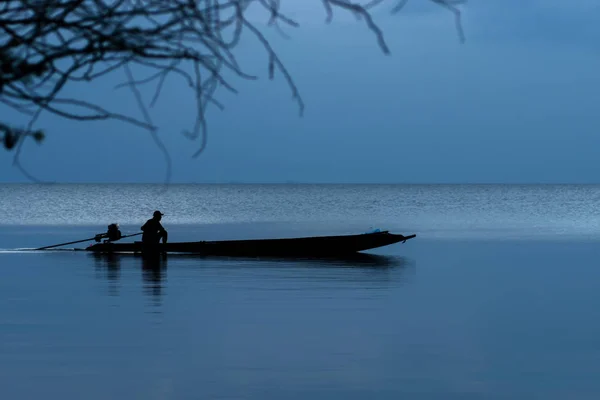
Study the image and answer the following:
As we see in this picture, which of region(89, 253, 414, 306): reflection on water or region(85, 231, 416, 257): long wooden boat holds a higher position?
region(85, 231, 416, 257): long wooden boat

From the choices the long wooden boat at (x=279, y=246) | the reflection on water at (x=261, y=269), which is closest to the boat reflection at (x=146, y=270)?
the reflection on water at (x=261, y=269)

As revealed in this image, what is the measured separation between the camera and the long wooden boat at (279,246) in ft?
91.0

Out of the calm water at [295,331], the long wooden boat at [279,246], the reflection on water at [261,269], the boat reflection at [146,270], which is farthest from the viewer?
the long wooden boat at [279,246]

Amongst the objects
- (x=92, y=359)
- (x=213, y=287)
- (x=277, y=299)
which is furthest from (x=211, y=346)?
(x=213, y=287)

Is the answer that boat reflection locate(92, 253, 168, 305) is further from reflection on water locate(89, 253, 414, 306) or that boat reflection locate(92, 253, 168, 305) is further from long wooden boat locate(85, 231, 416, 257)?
long wooden boat locate(85, 231, 416, 257)

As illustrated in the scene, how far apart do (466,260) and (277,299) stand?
1303cm

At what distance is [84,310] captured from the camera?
16438 mm

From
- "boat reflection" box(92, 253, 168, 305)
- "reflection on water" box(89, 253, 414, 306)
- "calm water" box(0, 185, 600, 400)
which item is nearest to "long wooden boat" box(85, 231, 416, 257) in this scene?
"reflection on water" box(89, 253, 414, 306)

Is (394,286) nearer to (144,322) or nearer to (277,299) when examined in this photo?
(277,299)

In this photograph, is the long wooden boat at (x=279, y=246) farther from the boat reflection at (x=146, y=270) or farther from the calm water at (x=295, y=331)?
the calm water at (x=295, y=331)

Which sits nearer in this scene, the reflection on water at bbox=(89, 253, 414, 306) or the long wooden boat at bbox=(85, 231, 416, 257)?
the reflection on water at bbox=(89, 253, 414, 306)

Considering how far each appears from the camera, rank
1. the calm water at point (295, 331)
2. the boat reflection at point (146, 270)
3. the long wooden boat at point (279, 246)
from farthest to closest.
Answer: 1. the long wooden boat at point (279, 246)
2. the boat reflection at point (146, 270)
3. the calm water at point (295, 331)

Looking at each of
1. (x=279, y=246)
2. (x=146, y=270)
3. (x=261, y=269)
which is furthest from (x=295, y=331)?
(x=279, y=246)

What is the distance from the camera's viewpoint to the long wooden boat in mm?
27750
